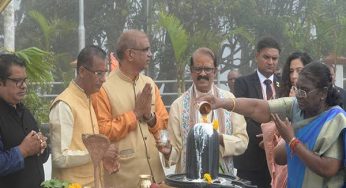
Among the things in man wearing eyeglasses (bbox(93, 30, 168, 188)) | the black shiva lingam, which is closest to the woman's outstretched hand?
the black shiva lingam

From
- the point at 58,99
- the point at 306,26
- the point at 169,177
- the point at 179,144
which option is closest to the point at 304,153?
the point at 169,177

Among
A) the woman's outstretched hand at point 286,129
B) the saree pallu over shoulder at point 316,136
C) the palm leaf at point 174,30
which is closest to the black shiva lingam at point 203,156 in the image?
the saree pallu over shoulder at point 316,136

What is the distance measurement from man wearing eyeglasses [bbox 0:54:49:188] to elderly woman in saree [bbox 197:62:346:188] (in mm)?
1547

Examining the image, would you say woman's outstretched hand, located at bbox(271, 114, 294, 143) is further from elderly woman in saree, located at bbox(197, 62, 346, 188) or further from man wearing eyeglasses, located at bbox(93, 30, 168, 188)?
man wearing eyeglasses, located at bbox(93, 30, 168, 188)

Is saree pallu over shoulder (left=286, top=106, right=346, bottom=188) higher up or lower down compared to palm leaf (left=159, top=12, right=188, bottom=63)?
lower down

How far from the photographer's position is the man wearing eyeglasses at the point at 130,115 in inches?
187

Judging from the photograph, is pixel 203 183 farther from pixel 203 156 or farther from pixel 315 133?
pixel 315 133

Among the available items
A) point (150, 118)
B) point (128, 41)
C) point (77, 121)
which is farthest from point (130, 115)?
point (128, 41)

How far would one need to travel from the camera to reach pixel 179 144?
4996mm

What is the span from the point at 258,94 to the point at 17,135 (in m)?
2.45

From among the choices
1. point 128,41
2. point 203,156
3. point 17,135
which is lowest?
point 203,156

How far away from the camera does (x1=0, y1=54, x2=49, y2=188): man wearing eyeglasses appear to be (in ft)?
13.1

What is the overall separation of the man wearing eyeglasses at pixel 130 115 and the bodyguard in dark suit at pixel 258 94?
944 mm

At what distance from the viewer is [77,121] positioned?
446cm
